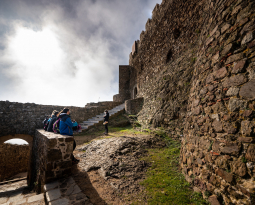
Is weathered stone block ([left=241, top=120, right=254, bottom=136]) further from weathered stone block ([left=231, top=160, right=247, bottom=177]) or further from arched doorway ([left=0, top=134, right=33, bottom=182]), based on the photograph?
arched doorway ([left=0, top=134, right=33, bottom=182])

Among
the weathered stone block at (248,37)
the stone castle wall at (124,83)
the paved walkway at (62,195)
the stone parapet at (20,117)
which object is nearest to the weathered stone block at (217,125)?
the weathered stone block at (248,37)

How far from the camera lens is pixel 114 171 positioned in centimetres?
336

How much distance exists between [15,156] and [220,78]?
15.8 m

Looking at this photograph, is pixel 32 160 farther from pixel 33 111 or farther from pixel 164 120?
pixel 164 120

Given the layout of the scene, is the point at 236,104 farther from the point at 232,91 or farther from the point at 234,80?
the point at 234,80

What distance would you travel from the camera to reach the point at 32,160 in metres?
6.86

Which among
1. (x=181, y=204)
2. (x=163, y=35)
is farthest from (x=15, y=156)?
(x=163, y=35)

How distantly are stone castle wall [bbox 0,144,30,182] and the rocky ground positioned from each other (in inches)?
392

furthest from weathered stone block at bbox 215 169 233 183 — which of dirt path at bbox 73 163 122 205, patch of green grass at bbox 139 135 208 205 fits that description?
dirt path at bbox 73 163 122 205

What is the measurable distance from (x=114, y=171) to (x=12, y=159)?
42.0 ft

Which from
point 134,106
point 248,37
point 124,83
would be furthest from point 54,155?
point 124,83

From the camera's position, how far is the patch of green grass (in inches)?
89.3

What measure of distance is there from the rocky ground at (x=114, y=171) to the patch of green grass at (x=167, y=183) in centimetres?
21

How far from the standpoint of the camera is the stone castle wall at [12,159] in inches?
396
